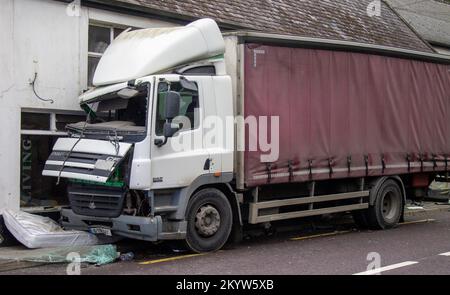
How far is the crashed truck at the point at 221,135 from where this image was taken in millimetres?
8570

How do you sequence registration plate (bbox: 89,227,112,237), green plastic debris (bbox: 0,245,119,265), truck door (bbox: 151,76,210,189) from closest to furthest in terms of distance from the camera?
1. green plastic debris (bbox: 0,245,119,265)
2. truck door (bbox: 151,76,210,189)
3. registration plate (bbox: 89,227,112,237)

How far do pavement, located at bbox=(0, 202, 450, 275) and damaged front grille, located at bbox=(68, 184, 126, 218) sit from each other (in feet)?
2.57

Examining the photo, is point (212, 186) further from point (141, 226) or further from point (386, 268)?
point (386, 268)

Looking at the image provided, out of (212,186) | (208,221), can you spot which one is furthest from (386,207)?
(208,221)

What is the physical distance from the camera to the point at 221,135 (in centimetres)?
928

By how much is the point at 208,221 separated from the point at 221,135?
132 cm

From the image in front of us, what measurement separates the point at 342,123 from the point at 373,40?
26.5ft

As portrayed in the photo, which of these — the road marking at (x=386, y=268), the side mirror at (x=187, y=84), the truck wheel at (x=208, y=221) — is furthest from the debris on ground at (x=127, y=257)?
the road marking at (x=386, y=268)

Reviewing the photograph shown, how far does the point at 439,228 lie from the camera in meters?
12.4

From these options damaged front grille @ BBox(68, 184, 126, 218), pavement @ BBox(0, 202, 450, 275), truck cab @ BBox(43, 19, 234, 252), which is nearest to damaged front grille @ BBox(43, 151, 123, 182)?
truck cab @ BBox(43, 19, 234, 252)

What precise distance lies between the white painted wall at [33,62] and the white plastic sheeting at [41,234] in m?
0.51

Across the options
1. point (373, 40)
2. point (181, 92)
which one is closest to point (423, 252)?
point (181, 92)

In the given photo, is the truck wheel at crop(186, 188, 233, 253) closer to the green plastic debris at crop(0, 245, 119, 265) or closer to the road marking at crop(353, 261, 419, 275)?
the green plastic debris at crop(0, 245, 119, 265)

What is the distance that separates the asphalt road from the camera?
7.97 m
